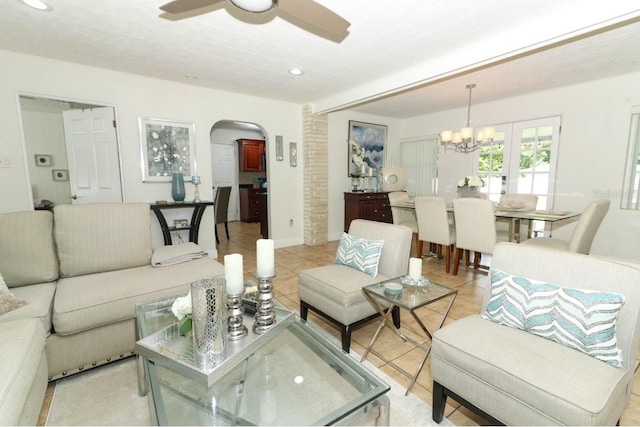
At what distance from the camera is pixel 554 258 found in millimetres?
1467

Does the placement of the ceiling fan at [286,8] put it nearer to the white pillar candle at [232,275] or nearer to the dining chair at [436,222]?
the white pillar candle at [232,275]

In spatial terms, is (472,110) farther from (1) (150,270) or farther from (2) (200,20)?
(1) (150,270)

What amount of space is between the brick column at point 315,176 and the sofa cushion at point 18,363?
13.1 ft

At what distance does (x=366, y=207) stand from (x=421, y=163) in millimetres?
1853

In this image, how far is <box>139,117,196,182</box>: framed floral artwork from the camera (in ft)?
12.6

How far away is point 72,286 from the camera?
195 centimetres

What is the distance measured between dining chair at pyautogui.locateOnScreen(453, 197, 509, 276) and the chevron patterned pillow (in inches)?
72.9

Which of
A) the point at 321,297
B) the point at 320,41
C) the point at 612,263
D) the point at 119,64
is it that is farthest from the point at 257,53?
the point at 612,263

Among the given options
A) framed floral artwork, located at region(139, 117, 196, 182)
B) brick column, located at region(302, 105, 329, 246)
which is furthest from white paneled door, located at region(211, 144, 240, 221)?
framed floral artwork, located at region(139, 117, 196, 182)

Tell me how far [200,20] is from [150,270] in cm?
203

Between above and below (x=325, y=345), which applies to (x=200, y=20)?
above

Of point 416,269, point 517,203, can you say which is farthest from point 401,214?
point 416,269

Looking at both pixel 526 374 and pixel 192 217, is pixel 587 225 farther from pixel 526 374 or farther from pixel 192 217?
pixel 192 217

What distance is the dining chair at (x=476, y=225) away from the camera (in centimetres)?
319
